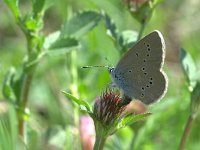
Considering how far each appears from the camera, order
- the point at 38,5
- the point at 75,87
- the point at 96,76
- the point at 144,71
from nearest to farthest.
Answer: the point at 144,71
the point at 38,5
the point at 75,87
the point at 96,76

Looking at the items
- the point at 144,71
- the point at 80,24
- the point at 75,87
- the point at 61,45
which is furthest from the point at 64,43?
the point at 75,87

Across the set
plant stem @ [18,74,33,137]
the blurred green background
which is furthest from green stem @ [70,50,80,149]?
plant stem @ [18,74,33,137]

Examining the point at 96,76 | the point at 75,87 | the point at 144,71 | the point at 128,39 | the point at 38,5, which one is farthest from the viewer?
the point at 96,76

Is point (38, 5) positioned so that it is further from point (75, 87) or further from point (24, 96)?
point (75, 87)

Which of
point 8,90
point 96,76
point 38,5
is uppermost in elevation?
point 38,5

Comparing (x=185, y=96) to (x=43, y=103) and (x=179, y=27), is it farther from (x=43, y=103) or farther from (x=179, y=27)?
(x=179, y=27)

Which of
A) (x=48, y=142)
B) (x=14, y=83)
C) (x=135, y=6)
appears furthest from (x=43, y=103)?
(x=135, y=6)

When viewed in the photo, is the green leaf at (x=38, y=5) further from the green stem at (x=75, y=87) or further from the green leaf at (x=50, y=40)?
the green stem at (x=75, y=87)
